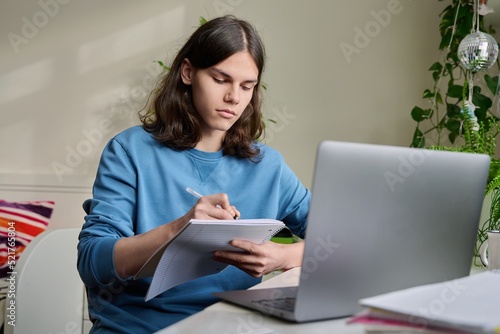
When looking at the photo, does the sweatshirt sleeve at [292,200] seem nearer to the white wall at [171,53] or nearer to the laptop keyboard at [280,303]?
the laptop keyboard at [280,303]

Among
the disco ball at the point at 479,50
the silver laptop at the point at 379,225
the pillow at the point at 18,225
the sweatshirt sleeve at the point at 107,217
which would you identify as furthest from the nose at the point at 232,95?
the pillow at the point at 18,225

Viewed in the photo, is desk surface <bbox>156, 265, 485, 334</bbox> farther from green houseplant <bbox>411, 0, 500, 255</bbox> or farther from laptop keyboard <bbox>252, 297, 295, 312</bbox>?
green houseplant <bbox>411, 0, 500, 255</bbox>

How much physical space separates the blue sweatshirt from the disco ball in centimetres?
83

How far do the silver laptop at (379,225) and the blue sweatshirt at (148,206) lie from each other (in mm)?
346

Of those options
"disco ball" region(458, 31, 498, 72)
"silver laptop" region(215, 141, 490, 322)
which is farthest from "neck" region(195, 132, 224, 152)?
"disco ball" region(458, 31, 498, 72)

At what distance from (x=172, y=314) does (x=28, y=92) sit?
7.56 feet

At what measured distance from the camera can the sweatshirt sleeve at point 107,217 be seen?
51.6 inches

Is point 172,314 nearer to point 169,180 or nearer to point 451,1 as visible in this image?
point 169,180

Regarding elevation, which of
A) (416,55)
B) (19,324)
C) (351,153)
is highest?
(416,55)

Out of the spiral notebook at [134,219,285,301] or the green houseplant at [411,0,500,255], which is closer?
the spiral notebook at [134,219,285,301]

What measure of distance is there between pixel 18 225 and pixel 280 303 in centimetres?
242

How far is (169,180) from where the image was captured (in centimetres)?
152

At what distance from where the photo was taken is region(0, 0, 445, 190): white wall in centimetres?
303

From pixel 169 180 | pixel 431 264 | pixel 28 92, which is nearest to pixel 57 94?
pixel 28 92
